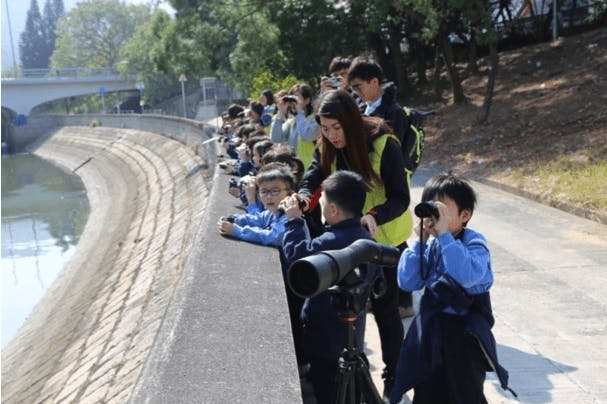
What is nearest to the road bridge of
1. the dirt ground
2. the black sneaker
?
the dirt ground

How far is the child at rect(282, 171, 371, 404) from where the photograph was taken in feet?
10.9

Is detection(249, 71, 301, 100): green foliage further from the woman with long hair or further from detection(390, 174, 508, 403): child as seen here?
detection(390, 174, 508, 403): child

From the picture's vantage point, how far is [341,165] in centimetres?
392

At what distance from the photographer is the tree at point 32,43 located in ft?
398

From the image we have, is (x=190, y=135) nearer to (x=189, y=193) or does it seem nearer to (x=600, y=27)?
(x=189, y=193)

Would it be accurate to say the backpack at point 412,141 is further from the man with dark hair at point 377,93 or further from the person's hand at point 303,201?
the person's hand at point 303,201

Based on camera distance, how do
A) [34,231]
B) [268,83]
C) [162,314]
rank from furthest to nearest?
[34,231] → [268,83] → [162,314]

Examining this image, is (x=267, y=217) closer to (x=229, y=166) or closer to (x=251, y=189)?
(x=251, y=189)

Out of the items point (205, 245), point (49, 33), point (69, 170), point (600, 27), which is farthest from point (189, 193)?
point (49, 33)

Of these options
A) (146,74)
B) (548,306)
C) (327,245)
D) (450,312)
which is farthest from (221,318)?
(146,74)

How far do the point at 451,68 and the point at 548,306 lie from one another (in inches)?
550

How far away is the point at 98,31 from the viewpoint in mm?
85250

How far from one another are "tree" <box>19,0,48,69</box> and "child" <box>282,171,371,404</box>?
417ft

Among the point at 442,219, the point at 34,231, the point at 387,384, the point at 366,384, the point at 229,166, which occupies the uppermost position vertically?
the point at 442,219
